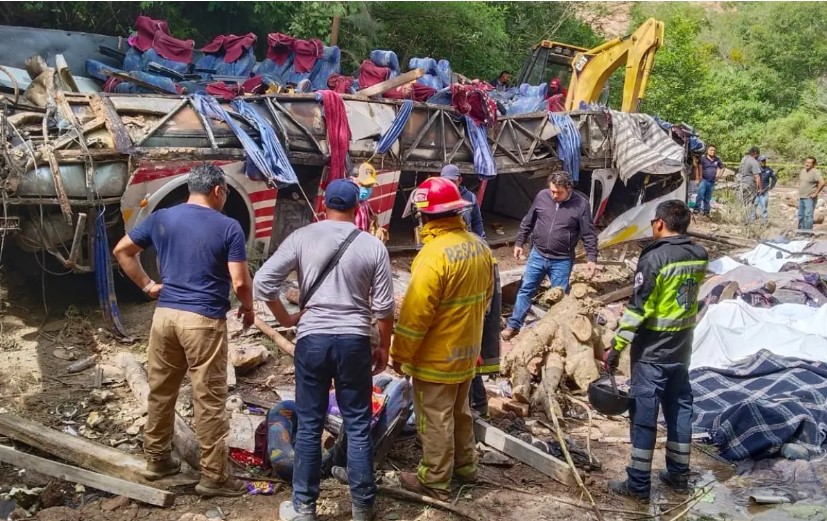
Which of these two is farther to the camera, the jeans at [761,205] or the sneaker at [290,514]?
the jeans at [761,205]

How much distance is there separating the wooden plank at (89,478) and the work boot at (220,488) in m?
0.15

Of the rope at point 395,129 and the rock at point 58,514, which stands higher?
the rope at point 395,129

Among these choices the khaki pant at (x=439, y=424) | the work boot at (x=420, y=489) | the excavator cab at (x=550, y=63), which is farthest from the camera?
the excavator cab at (x=550, y=63)

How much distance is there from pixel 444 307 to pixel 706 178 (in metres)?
13.3

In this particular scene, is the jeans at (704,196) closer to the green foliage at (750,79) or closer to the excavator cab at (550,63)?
the excavator cab at (550,63)

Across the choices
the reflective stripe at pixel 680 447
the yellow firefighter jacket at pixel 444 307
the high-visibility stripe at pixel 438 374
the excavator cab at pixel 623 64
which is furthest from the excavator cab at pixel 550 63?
the high-visibility stripe at pixel 438 374

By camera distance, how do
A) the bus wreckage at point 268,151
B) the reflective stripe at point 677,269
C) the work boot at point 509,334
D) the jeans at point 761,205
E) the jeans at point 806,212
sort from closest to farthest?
the reflective stripe at point 677,269 < the bus wreckage at point 268,151 < the work boot at point 509,334 < the jeans at point 806,212 < the jeans at point 761,205

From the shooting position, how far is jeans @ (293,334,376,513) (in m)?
3.32

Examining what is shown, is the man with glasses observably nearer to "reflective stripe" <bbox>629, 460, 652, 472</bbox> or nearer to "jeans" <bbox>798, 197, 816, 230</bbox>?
"reflective stripe" <bbox>629, 460, 652, 472</bbox>

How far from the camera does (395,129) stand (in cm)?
884

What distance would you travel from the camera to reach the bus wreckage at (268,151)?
20.6ft

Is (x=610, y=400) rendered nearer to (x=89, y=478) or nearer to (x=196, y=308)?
(x=196, y=308)

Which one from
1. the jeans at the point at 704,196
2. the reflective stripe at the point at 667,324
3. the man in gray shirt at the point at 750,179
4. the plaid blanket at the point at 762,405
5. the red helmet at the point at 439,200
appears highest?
the red helmet at the point at 439,200

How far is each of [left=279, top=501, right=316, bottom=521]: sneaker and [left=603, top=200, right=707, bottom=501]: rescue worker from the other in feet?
5.82
